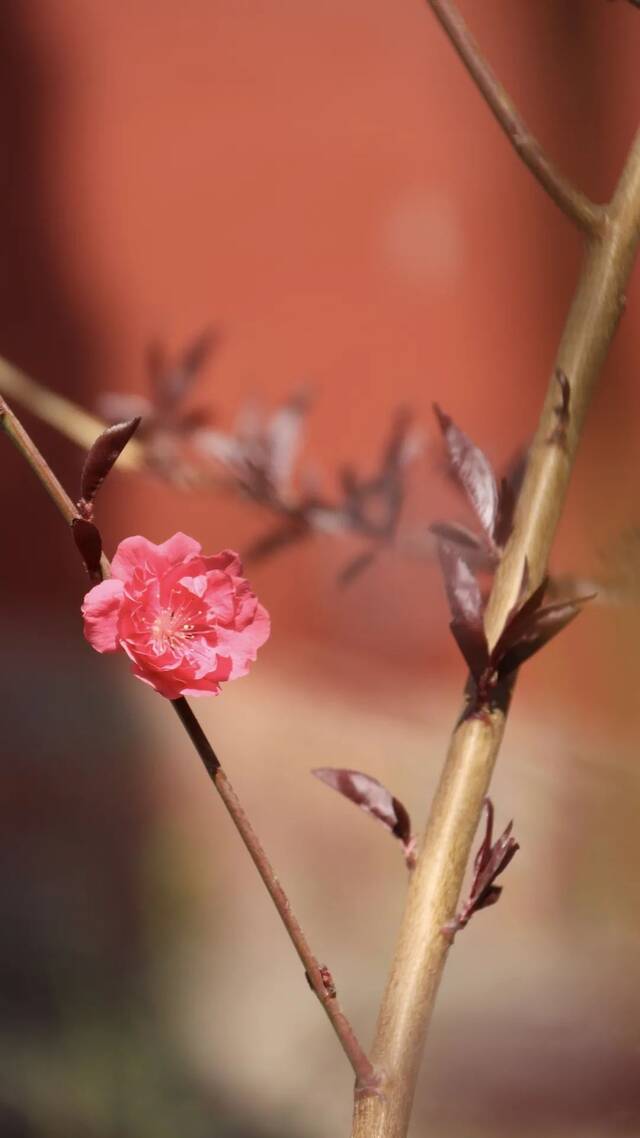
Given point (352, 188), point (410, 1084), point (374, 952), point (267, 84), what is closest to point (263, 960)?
point (374, 952)

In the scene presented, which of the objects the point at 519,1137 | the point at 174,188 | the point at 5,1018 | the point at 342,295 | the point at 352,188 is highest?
the point at 174,188

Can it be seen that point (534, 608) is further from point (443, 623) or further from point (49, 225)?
point (49, 225)

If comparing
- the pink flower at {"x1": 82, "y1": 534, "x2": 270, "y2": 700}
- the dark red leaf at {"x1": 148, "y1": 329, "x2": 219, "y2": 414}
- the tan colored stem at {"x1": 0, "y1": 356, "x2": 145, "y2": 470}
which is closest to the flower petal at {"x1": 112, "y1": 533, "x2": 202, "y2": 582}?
the pink flower at {"x1": 82, "y1": 534, "x2": 270, "y2": 700}

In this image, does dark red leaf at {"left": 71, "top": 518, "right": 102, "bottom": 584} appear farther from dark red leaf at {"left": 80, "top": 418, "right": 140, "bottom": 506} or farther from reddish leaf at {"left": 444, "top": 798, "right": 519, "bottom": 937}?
reddish leaf at {"left": 444, "top": 798, "right": 519, "bottom": 937}

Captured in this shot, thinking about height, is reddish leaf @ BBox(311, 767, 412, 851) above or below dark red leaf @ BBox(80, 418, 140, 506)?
below

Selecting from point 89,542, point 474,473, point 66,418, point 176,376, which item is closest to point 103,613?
point 89,542

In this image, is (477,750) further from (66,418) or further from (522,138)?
(66,418)
